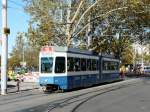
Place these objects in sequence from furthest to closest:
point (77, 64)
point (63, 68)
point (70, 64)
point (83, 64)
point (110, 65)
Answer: point (110, 65) < point (83, 64) < point (77, 64) < point (70, 64) < point (63, 68)

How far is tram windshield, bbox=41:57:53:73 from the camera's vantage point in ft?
110

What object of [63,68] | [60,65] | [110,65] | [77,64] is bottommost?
[63,68]

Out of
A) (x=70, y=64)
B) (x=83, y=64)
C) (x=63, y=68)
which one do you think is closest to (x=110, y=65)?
(x=83, y=64)

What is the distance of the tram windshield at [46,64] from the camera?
33438 mm

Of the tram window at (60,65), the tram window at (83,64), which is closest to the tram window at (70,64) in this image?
the tram window at (60,65)

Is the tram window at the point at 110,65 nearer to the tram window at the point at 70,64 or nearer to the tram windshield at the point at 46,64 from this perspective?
the tram window at the point at 70,64

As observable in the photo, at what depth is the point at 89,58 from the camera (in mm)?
39625

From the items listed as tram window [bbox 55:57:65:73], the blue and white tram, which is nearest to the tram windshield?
the blue and white tram

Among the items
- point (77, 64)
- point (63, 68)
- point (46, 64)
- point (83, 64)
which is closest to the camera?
point (63, 68)

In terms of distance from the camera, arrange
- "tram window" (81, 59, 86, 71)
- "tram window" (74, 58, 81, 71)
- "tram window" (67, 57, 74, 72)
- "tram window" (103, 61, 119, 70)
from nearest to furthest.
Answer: "tram window" (67, 57, 74, 72), "tram window" (74, 58, 81, 71), "tram window" (81, 59, 86, 71), "tram window" (103, 61, 119, 70)

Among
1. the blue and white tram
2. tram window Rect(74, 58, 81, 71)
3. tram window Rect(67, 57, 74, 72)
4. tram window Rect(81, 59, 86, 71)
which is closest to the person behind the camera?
the blue and white tram

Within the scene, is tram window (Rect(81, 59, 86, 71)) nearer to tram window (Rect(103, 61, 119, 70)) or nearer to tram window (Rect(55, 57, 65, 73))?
tram window (Rect(55, 57, 65, 73))

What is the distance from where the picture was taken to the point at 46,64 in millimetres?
33781

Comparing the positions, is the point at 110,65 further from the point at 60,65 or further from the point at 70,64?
the point at 60,65
